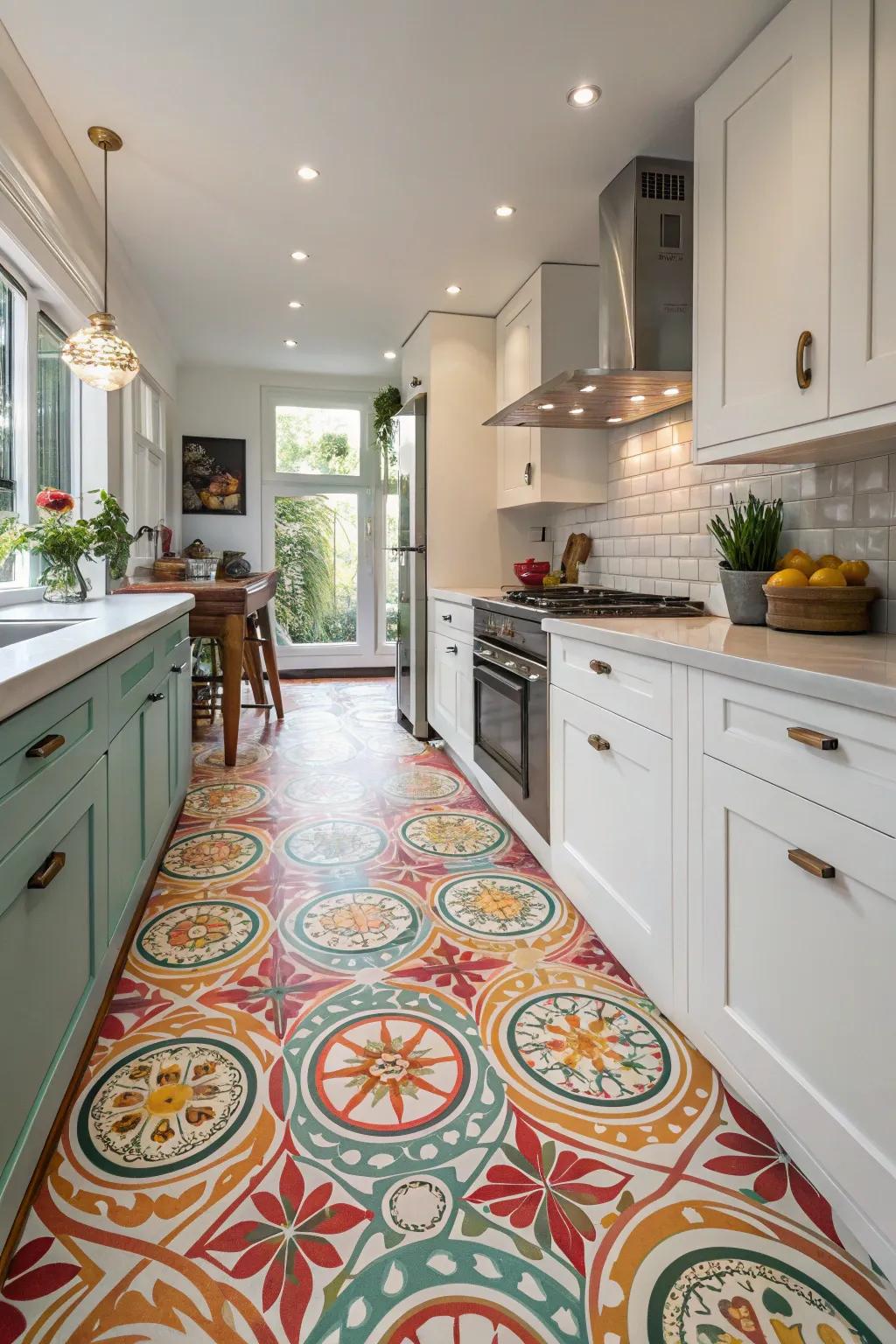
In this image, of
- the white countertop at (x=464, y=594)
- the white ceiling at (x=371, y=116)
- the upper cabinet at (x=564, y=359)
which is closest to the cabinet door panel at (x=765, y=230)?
the white ceiling at (x=371, y=116)

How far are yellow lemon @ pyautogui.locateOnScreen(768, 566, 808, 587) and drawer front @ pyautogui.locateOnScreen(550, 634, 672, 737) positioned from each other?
416 millimetres

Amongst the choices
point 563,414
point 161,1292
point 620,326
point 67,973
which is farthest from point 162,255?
point 161,1292

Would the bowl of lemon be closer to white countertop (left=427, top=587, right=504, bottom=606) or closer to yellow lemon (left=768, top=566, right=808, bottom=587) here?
yellow lemon (left=768, top=566, right=808, bottom=587)

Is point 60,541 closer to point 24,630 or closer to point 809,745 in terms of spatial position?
point 24,630

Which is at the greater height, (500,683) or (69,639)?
(69,639)

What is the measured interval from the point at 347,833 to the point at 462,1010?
126cm

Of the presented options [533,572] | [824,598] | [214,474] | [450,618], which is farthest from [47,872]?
[214,474]

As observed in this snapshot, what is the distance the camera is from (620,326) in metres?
2.70

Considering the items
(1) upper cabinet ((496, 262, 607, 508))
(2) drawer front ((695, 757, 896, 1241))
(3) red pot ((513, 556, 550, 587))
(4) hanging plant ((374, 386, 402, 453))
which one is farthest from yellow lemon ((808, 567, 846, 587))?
(4) hanging plant ((374, 386, 402, 453))

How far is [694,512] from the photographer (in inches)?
111

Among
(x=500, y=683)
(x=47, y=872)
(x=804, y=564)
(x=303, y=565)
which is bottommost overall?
(x=47, y=872)

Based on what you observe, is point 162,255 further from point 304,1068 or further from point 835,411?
point 304,1068

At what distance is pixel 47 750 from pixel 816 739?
1155 millimetres

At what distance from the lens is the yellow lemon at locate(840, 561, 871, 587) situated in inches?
72.4
